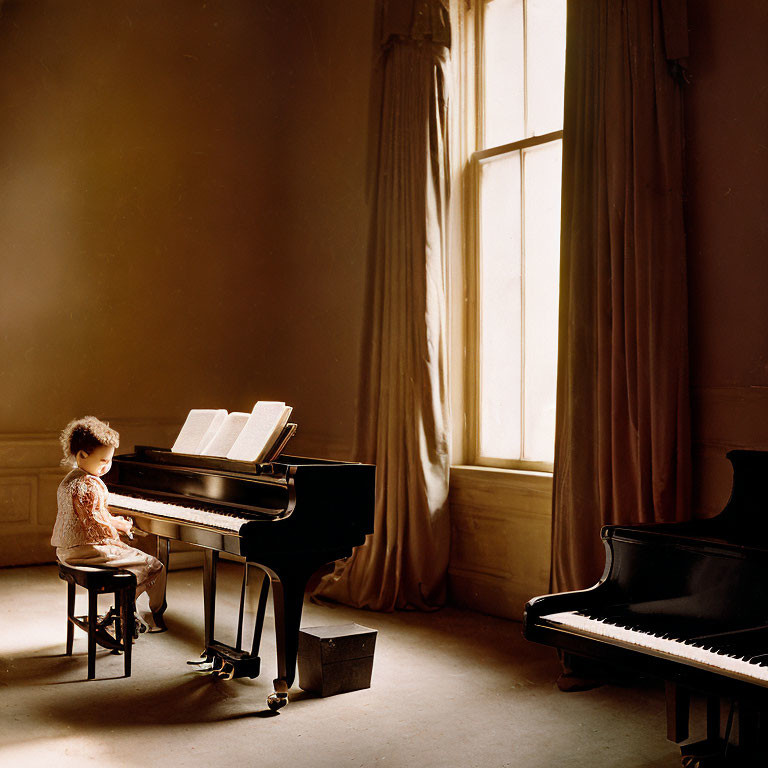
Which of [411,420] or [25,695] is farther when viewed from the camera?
[411,420]

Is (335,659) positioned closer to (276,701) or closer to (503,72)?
(276,701)

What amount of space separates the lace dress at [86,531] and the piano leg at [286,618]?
76 centimetres

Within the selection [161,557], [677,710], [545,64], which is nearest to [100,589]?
[161,557]

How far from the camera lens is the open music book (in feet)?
11.9

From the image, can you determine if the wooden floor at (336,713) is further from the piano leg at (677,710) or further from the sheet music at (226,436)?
the sheet music at (226,436)

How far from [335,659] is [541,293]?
7.60 feet

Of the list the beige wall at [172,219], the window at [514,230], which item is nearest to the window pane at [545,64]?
the window at [514,230]

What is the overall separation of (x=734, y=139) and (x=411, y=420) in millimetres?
2244

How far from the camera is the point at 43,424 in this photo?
6.23 meters

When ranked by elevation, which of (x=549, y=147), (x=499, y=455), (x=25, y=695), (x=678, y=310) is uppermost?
(x=549, y=147)

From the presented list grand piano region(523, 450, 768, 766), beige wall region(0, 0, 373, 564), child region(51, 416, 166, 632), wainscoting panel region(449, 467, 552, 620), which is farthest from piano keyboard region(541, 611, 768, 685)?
beige wall region(0, 0, 373, 564)

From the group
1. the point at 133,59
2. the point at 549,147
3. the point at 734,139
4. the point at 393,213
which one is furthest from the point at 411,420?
the point at 133,59

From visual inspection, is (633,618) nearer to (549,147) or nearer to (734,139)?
(734,139)

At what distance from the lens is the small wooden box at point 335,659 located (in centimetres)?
351
